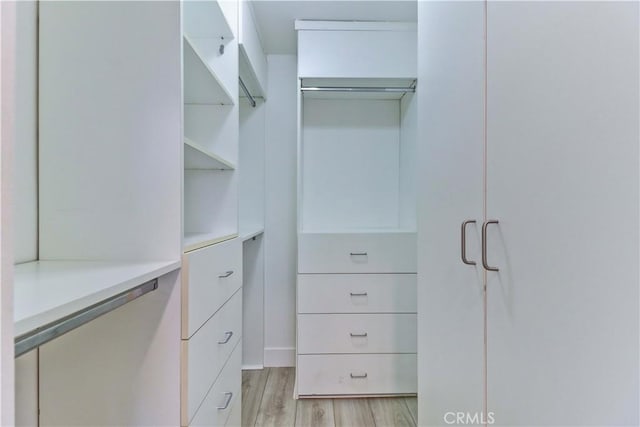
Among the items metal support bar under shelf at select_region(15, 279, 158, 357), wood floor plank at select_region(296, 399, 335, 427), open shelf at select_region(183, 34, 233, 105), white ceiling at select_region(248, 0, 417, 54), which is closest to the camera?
metal support bar under shelf at select_region(15, 279, 158, 357)

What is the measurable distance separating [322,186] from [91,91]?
5.42ft

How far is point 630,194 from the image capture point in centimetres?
48

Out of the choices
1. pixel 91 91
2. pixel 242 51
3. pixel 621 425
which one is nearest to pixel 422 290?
pixel 621 425

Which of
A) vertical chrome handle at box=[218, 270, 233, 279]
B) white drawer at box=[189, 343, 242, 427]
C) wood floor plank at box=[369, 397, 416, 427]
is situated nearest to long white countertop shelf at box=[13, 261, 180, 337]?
vertical chrome handle at box=[218, 270, 233, 279]

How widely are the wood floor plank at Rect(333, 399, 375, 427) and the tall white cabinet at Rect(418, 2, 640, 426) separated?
2.46 ft

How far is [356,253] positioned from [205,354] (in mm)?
1086

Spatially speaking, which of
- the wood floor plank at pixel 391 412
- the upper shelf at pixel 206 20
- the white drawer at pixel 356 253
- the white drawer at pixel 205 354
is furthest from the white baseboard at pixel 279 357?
the upper shelf at pixel 206 20

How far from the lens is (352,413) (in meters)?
1.81

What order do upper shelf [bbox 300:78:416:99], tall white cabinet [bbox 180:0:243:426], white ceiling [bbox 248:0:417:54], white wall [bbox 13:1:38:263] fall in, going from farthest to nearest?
1. upper shelf [bbox 300:78:416:99]
2. white ceiling [bbox 248:0:417:54]
3. tall white cabinet [bbox 180:0:243:426]
4. white wall [bbox 13:1:38:263]

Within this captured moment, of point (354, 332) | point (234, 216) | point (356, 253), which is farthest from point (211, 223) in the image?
point (354, 332)

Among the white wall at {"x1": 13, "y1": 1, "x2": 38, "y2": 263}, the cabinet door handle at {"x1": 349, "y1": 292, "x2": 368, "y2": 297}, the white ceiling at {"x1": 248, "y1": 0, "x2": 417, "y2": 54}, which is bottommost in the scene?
the cabinet door handle at {"x1": 349, "y1": 292, "x2": 368, "y2": 297}

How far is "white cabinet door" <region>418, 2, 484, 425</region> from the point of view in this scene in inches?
35.1

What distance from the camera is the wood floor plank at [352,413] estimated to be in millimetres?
1720

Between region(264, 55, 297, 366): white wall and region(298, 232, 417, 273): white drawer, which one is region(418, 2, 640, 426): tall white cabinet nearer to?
region(298, 232, 417, 273): white drawer
